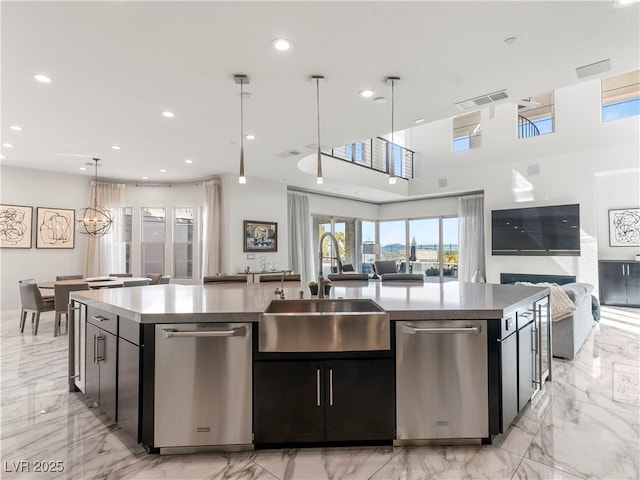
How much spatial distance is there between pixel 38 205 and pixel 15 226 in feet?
1.78

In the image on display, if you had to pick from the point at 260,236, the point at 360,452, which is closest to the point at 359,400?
the point at 360,452

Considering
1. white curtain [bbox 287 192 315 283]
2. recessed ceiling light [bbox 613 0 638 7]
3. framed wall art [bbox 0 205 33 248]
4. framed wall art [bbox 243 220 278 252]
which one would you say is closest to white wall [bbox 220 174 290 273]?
framed wall art [bbox 243 220 278 252]

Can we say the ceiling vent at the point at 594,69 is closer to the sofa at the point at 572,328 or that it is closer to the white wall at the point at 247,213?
the sofa at the point at 572,328

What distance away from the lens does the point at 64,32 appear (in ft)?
7.92

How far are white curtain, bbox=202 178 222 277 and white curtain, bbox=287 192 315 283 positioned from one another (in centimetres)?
180

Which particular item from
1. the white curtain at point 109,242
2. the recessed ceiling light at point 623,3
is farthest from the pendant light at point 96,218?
the recessed ceiling light at point 623,3

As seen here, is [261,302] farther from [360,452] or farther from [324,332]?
[360,452]

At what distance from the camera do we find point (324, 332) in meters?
1.86

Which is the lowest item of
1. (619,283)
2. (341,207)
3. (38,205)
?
(619,283)

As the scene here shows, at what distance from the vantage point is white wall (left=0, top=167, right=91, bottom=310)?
20.4 feet

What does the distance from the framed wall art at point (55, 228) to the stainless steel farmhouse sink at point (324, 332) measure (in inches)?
274

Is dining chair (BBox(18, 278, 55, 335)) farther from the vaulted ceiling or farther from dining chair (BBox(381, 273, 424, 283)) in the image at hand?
dining chair (BBox(381, 273, 424, 283))

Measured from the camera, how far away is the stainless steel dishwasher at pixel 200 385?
1944 millimetres

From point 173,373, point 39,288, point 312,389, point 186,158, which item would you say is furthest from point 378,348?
point 39,288
